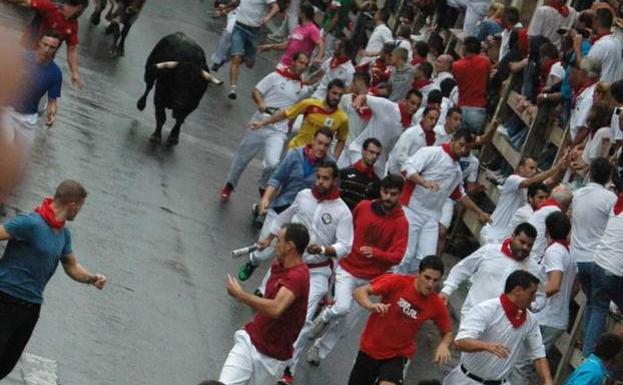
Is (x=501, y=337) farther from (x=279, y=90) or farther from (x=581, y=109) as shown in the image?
(x=279, y=90)

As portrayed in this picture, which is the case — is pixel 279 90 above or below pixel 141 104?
above

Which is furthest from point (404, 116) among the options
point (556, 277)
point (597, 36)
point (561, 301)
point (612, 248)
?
point (556, 277)

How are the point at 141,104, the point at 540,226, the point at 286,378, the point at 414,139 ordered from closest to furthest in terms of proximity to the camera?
1. the point at 286,378
2. the point at 540,226
3. the point at 414,139
4. the point at 141,104

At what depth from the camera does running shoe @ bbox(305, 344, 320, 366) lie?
13056mm

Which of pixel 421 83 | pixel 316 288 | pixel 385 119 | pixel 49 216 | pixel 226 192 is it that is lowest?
pixel 226 192

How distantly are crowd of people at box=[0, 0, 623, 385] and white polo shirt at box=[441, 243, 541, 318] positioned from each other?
2cm

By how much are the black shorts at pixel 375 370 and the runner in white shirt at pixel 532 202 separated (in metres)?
3.83

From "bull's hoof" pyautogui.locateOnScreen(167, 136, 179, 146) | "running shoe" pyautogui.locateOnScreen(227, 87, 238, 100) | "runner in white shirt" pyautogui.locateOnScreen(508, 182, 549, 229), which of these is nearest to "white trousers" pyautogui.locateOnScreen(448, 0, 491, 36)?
"running shoe" pyautogui.locateOnScreen(227, 87, 238, 100)

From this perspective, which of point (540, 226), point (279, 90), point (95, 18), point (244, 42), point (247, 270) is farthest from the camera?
point (95, 18)

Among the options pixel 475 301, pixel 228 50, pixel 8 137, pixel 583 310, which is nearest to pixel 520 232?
pixel 475 301

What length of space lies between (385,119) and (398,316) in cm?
700

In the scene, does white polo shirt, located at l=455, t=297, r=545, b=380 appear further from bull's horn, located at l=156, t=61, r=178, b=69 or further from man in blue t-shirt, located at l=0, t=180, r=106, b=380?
bull's horn, located at l=156, t=61, r=178, b=69

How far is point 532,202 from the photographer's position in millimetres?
14742

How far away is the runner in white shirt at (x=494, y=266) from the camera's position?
12016mm
